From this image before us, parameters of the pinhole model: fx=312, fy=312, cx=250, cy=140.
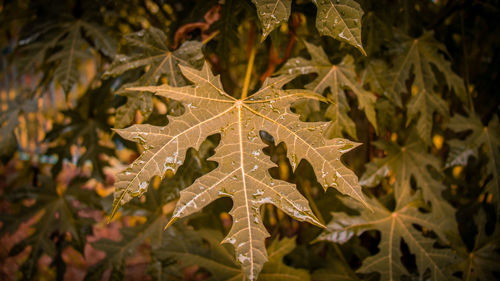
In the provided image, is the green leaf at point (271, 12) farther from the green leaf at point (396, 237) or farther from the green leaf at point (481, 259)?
the green leaf at point (481, 259)

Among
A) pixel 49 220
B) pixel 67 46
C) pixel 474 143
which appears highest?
pixel 67 46

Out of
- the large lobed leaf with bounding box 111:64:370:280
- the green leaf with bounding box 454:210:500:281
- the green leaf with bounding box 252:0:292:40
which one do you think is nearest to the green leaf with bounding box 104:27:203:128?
→ the large lobed leaf with bounding box 111:64:370:280

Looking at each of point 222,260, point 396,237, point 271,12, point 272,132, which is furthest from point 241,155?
point 396,237

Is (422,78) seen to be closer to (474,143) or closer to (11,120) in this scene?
(474,143)

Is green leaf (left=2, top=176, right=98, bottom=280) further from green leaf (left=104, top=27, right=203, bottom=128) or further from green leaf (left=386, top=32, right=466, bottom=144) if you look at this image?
green leaf (left=386, top=32, right=466, bottom=144)

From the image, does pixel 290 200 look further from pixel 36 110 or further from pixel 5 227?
pixel 36 110

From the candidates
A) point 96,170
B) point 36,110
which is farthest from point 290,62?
point 36,110
